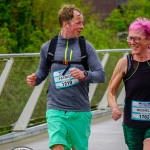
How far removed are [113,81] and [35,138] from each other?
212 inches

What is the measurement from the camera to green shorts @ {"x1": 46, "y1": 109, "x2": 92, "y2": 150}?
6.72 m

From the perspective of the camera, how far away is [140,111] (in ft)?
20.3

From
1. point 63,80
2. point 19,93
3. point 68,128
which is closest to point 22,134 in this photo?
point 19,93

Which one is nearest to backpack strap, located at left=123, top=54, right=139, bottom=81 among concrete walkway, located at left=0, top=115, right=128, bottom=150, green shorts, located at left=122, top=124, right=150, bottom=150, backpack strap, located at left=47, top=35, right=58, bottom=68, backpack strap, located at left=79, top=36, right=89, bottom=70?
green shorts, located at left=122, top=124, right=150, bottom=150

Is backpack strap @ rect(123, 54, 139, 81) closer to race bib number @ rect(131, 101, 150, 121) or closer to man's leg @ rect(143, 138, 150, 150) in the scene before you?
race bib number @ rect(131, 101, 150, 121)

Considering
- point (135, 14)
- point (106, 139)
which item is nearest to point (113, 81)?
point (106, 139)

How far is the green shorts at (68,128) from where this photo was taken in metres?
6.72

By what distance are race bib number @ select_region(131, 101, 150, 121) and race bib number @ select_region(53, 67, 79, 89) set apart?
81cm

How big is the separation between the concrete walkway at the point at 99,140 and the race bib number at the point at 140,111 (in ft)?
13.5

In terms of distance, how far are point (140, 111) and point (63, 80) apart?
897 millimetres

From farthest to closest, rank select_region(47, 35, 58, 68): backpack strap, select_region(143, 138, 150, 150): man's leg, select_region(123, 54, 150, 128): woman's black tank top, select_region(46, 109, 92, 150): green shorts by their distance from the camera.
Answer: select_region(47, 35, 58, 68): backpack strap, select_region(46, 109, 92, 150): green shorts, select_region(123, 54, 150, 128): woman's black tank top, select_region(143, 138, 150, 150): man's leg

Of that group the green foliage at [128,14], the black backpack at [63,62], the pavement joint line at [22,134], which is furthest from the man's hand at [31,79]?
the green foliage at [128,14]

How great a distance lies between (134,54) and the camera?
246 inches

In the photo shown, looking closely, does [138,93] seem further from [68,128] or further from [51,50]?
[51,50]
